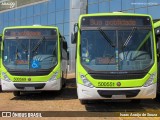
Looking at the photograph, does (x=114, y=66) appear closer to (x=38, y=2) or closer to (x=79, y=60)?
→ (x=79, y=60)

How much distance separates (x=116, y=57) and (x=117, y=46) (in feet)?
1.25

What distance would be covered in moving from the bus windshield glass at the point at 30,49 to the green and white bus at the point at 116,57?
2.96m

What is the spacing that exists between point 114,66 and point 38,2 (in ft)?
117

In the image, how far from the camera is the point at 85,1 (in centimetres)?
3834

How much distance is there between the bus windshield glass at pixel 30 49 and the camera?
15664 millimetres

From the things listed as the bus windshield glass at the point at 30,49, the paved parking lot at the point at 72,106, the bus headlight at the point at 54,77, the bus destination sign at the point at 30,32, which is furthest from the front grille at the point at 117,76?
the bus destination sign at the point at 30,32

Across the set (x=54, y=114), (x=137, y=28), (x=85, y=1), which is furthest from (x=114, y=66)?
(x=85, y=1)

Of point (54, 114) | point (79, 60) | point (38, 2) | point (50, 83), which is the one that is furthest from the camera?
point (38, 2)

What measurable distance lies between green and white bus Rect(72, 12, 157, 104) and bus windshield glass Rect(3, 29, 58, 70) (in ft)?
9.70

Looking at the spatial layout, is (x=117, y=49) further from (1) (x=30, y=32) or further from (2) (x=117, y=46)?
(1) (x=30, y=32)

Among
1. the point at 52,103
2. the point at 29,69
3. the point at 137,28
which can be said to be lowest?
the point at 52,103

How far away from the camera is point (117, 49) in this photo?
12.5 meters

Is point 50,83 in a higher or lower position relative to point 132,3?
lower

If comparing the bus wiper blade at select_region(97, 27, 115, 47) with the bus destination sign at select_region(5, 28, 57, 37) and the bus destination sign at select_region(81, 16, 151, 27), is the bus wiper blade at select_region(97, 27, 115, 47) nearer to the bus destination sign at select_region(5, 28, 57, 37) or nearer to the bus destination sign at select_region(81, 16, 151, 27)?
the bus destination sign at select_region(81, 16, 151, 27)
